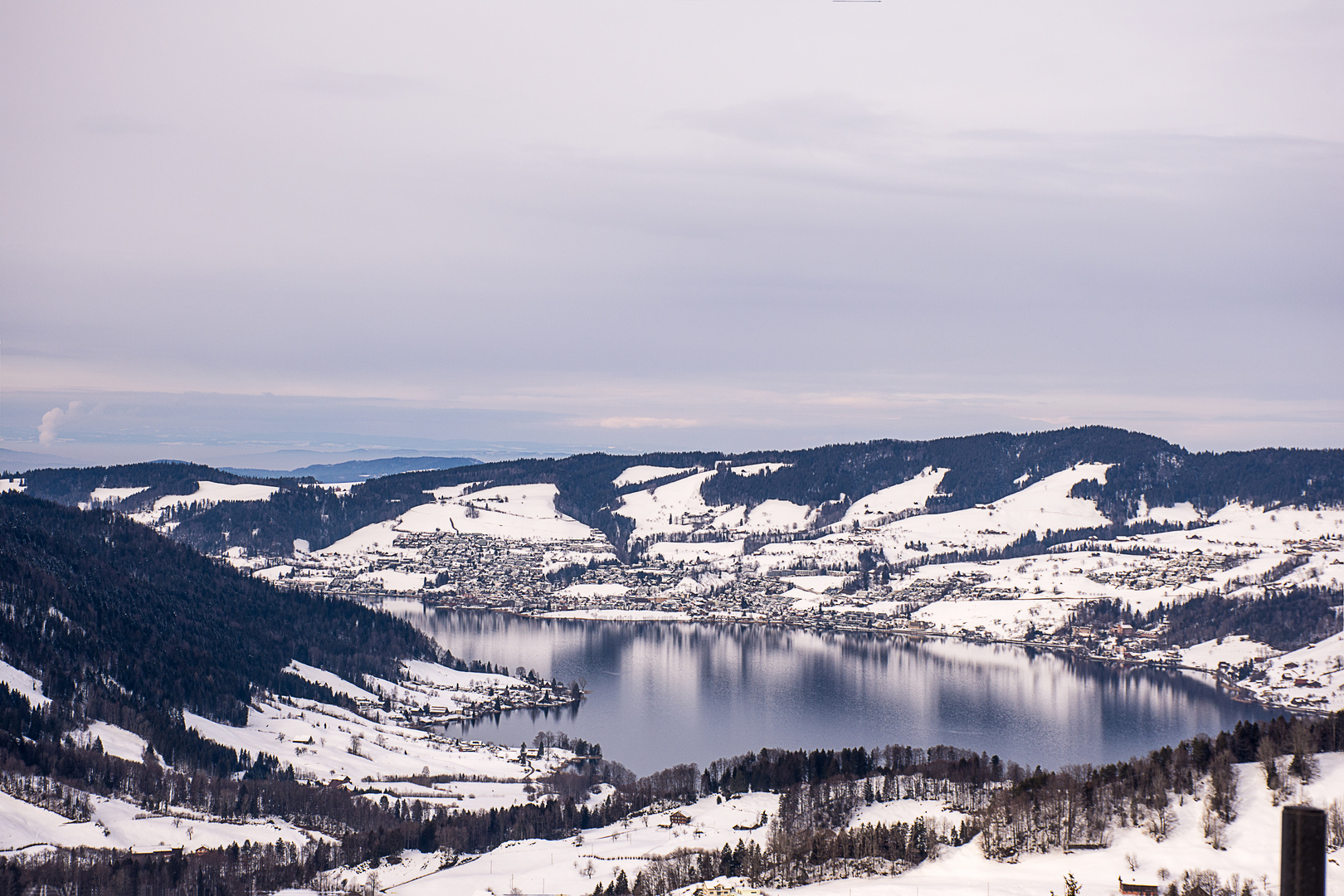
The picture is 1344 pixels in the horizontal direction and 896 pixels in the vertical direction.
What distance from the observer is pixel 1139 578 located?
160 metres

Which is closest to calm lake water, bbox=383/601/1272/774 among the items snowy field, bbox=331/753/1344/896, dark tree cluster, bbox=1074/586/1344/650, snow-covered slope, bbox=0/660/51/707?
dark tree cluster, bbox=1074/586/1344/650

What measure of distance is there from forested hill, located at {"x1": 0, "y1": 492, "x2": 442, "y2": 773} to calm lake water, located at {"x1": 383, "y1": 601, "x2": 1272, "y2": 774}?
1543 centimetres

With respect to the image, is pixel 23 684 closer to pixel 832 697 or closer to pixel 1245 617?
pixel 832 697

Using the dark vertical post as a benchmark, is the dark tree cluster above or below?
below

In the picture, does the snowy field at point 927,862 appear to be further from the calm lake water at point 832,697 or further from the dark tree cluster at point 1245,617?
the dark tree cluster at point 1245,617

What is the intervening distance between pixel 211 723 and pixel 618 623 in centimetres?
7376

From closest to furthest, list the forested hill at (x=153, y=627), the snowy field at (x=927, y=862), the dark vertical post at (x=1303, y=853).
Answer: the dark vertical post at (x=1303, y=853) < the snowy field at (x=927, y=862) < the forested hill at (x=153, y=627)

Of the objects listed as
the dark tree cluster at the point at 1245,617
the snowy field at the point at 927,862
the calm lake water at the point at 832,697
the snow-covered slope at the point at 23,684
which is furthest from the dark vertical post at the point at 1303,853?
the dark tree cluster at the point at 1245,617

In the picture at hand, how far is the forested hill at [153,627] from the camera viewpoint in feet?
303

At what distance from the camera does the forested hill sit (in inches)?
3637

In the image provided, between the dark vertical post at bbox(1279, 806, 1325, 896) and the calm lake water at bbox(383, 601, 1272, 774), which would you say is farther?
the calm lake water at bbox(383, 601, 1272, 774)

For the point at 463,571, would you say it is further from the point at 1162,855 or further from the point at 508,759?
the point at 1162,855

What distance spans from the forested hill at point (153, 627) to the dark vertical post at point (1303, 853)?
85.8 m

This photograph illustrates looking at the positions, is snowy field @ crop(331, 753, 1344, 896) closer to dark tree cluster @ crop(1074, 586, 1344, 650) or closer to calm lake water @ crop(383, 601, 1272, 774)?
calm lake water @ crop(383, 601, 1272, 774)
